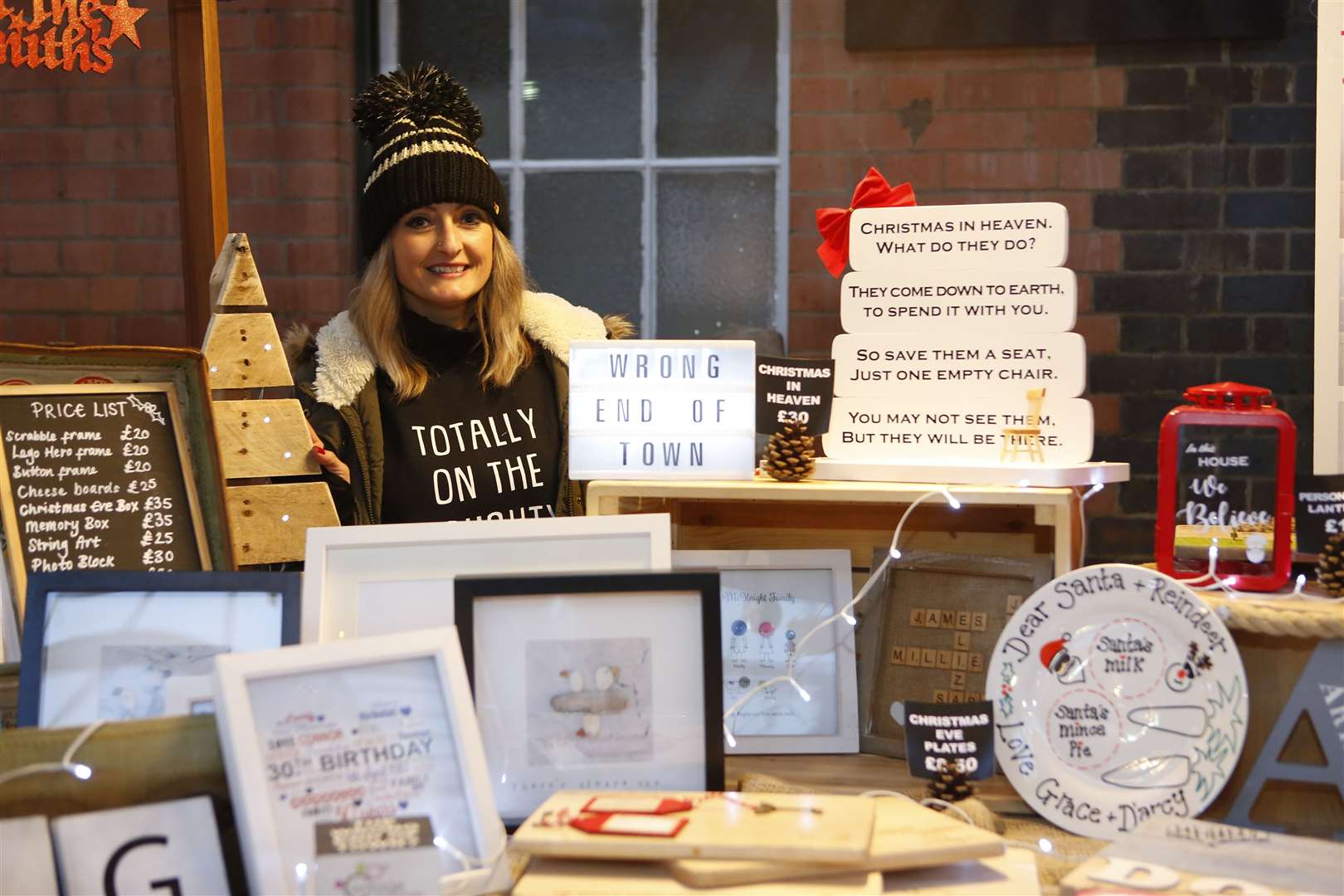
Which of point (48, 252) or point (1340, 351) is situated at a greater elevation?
point (48, 252)

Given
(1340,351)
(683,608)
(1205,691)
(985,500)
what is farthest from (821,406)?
(1340,351)

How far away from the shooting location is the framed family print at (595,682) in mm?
1244

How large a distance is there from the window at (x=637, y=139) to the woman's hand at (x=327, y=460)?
5.81 ft

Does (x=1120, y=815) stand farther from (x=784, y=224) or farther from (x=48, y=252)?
(x=48, y=252)

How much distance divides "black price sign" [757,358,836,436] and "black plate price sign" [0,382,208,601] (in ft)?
2.36

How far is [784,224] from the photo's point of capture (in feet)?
11.4

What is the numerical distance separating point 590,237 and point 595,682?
2479 millimetres

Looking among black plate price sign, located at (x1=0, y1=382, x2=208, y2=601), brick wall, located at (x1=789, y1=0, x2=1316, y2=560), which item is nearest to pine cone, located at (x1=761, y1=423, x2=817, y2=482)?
black plate price sign, located at (x1=0, y1=382, x2=208, y2=601)

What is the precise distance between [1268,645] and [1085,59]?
233 centimetres

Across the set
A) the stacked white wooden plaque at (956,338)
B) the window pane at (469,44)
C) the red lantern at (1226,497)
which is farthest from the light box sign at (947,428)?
the window pane at (469,44)

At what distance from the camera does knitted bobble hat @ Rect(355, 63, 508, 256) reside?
1.99 metres

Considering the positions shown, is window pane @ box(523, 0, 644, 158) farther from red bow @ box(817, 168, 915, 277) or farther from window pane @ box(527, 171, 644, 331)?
Result: red bow @ box(817, 168, 915, 277)

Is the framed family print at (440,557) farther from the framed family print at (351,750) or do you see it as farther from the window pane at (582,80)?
the window pane at (582,80)

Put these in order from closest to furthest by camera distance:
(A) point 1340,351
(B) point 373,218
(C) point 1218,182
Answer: (A) point 1340,351 → (B) point 373,218 → (C) point 1218,182
